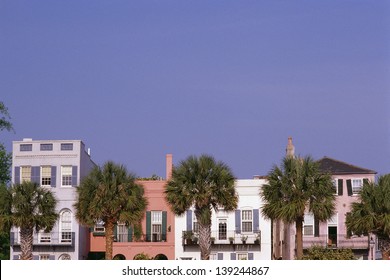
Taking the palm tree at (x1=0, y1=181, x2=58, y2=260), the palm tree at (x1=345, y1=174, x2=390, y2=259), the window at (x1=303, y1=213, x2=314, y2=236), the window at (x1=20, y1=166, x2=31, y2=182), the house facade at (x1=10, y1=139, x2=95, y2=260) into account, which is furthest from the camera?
the window at (x1=20, y1=166, x2=31, y2=182)

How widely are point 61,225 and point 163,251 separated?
7022 mm

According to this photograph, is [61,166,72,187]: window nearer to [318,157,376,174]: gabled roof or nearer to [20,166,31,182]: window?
[20,166,31,182]: window

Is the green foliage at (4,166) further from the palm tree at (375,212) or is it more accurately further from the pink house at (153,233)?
the palm tree at (375,212)

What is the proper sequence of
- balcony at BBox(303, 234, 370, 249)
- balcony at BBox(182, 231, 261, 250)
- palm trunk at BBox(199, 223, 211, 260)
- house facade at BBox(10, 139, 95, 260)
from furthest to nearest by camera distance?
house facade at BBox(10, 139, 95, 260) → balcony at BBox(182, 231, 261, 250) → balcony at BBox(303, 234, 370, 249) → palm trunk at BBox(199, 223, 211, 260)

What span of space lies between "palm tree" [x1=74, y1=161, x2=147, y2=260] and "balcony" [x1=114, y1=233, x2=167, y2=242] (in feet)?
33.8

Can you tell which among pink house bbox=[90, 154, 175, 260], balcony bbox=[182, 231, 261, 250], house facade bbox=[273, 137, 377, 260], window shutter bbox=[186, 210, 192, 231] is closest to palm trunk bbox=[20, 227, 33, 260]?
pink house bbox=[90, 154, 175, 260]

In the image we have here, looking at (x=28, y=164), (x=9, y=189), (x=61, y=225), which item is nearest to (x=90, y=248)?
(x=61, y=225)

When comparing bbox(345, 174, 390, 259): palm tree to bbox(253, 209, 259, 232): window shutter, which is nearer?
bbox(345, 174, 390, 259): palm tree

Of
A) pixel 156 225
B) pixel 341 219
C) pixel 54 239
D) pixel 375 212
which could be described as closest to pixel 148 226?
pixel 156 225

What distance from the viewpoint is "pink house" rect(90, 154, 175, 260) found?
199 feet

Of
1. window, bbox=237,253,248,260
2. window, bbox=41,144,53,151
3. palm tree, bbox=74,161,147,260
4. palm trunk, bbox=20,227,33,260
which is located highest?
window, bbox=41,144,53,151

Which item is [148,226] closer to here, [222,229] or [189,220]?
[189,220]

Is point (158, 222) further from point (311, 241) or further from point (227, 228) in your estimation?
point (311, 241)
